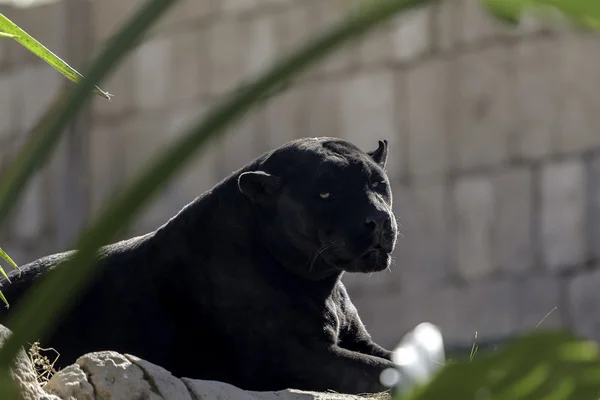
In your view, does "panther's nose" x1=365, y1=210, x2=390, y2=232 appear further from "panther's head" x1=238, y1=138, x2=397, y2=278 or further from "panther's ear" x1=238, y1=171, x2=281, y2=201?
"panther's ear" x1=238, y1=171, x2=281, y2=201

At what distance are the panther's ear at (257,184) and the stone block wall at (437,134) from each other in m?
5.64

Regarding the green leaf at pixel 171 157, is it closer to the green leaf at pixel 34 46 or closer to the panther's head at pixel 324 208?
the green leaf at pixel 34 46

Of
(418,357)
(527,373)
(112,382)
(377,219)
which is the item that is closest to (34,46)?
(112,382)

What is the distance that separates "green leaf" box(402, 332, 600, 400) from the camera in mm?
1073

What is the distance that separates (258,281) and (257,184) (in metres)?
0.32

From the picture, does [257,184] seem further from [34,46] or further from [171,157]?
[171,157]

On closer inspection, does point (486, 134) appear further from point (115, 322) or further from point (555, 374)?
point (555, 374)

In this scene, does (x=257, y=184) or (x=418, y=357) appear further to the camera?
(x=257, y=184)

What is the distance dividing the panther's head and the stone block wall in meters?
5.57

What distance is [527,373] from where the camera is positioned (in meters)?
1.10

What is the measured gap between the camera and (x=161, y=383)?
2668 mm

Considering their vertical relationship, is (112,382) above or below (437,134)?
below

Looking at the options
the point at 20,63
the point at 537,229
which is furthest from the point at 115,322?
the point at 20,63

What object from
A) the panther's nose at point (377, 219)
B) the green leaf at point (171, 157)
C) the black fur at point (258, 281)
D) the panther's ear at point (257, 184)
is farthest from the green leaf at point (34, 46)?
the panther's ear at point (257, 184)
